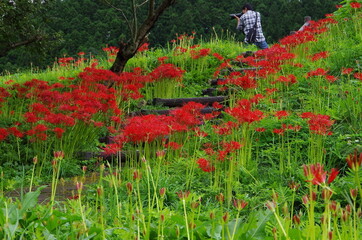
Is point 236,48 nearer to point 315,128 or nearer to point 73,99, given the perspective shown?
point 73,99

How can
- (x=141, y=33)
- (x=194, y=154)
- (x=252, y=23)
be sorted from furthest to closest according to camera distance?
(x=252, y=23)
(x=141, y=33)
(x=194, y=154)

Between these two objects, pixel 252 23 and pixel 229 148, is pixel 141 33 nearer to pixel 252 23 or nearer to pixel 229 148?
pixel 229 148

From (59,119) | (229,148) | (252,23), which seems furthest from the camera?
(252,23)

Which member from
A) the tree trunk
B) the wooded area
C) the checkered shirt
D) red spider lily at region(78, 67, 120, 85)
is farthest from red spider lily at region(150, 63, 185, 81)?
the wooded area

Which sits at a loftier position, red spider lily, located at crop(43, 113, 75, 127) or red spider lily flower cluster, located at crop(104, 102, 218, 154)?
red spider lily flower cluster, located at crop(104, 102, 218, 154)

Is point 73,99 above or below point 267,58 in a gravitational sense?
below

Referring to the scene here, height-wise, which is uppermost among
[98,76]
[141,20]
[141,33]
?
[141,20]

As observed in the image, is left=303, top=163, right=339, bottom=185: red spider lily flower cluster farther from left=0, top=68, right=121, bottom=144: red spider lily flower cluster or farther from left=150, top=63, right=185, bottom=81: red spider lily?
left=150, top=63, right=185, bottom=81: red spider lily

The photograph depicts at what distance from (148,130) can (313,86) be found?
276cm

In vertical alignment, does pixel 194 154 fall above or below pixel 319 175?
below

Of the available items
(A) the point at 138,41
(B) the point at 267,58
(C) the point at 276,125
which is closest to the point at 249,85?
(C) the point at 276,125

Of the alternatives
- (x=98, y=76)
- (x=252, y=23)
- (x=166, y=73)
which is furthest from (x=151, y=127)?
(x=252, y=23)

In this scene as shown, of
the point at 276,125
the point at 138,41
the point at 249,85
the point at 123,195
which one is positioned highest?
the point at 138,41

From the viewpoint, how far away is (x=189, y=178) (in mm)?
3703
